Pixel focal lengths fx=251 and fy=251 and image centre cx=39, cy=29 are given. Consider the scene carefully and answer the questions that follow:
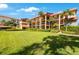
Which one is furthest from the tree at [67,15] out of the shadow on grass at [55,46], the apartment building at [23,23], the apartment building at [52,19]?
the apartment building at [23,23]

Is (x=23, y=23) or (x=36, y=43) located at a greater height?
(x=23, y=23)

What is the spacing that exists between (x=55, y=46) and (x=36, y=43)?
9.4 inches

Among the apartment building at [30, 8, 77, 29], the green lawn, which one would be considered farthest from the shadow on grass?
the apartment building at [30, 8, 77, 29]

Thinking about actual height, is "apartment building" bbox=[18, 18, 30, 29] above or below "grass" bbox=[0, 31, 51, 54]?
above

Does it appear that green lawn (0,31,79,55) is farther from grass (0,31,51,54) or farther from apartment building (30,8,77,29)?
apartment building (30,8,77,29)

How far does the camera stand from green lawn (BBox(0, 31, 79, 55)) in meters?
3.07

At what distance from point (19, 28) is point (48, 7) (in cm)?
45

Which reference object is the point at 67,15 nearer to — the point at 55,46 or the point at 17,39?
the point at 55,46

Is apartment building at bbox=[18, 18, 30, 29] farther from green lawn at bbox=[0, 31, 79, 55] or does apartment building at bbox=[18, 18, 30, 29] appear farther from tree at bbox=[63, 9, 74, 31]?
tree at bbox=[63, 9, 74, 31]

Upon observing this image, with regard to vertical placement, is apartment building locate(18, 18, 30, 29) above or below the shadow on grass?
above

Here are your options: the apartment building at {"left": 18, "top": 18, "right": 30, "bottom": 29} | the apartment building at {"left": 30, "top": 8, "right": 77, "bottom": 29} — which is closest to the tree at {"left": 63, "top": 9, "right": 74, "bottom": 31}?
the apartment building at {"left": 30, "top": 8, "right": 77, "bottom": 29}

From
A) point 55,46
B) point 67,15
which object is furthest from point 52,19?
point 55,46

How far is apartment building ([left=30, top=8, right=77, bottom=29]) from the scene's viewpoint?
3107mm

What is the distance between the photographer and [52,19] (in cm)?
317
